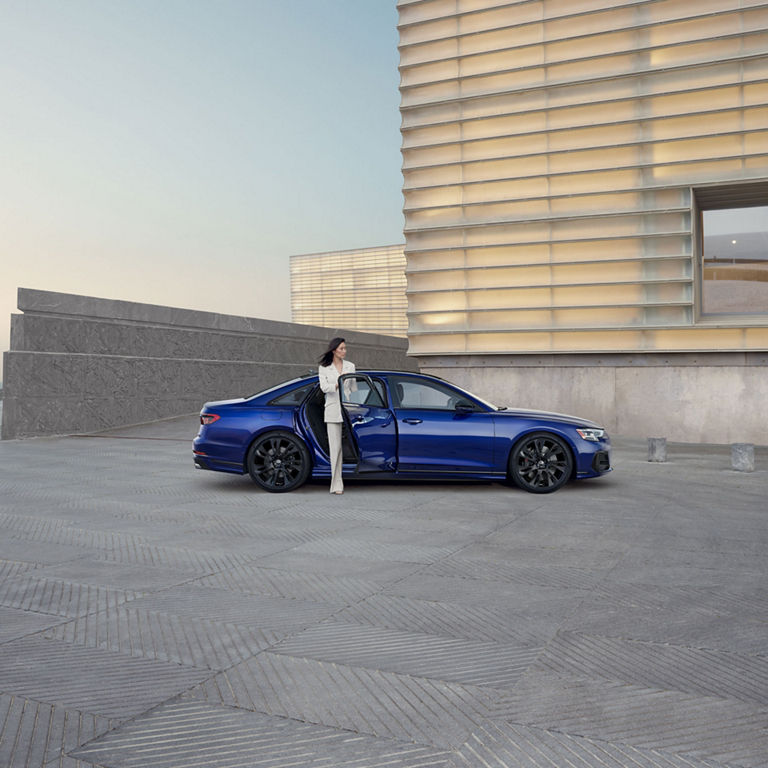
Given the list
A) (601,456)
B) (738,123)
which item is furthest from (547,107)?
(601,456)

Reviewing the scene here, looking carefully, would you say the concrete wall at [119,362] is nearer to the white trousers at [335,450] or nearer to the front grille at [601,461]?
the white trousers at [335,450]

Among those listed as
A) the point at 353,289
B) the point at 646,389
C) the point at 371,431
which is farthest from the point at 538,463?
the point at 353,289

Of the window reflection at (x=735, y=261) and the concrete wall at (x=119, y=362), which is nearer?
the window reflection at (x=735, y=261)

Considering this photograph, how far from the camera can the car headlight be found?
9.59 m

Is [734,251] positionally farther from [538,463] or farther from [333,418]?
[333,418]

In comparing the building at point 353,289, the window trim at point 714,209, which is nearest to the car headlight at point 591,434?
the window trim at point 714,209

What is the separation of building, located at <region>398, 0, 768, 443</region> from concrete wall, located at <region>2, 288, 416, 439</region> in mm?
6422

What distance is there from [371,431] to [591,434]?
2622mm

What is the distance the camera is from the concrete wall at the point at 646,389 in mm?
16344

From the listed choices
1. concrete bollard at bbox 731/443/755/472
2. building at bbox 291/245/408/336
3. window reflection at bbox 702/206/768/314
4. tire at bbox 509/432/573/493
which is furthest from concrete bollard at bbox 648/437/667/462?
building at bbox 291/245/408/336

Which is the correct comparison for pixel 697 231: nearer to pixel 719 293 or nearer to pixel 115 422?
pixel 719 293

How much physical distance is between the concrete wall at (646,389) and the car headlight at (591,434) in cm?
794

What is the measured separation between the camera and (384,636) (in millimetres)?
4285

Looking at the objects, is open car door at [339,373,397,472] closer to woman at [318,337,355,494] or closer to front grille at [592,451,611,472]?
woman at [318,337,355,494]
